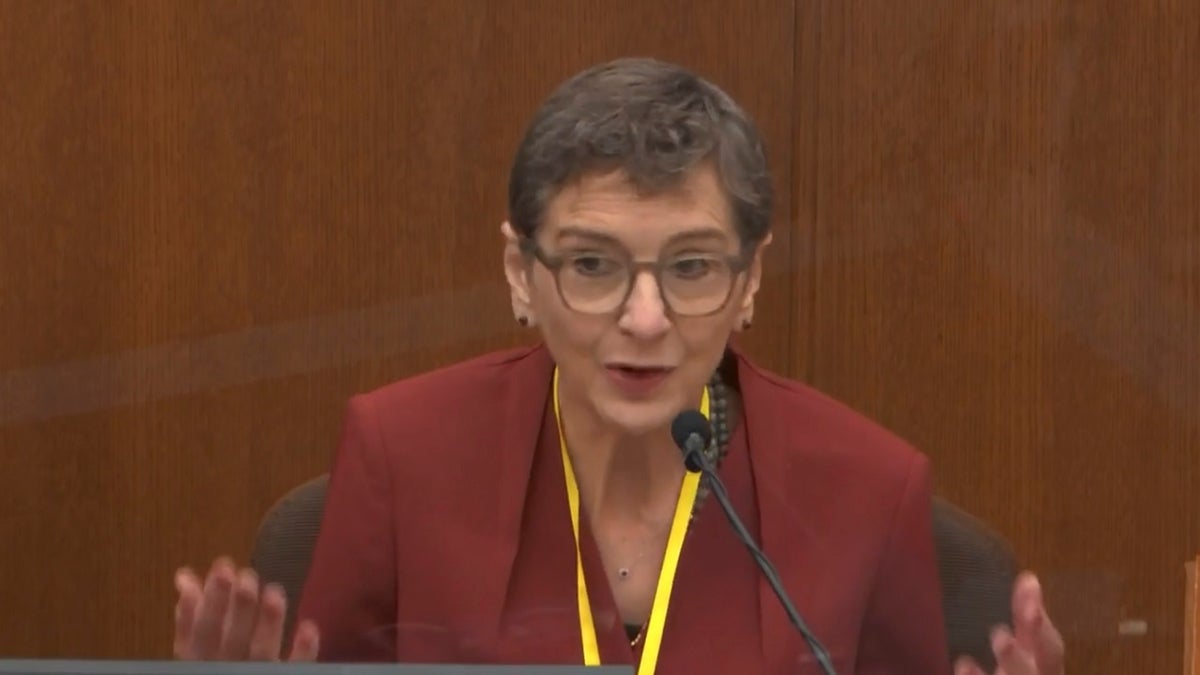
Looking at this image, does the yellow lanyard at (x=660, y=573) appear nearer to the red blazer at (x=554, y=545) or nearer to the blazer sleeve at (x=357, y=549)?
the red blazer at (x=554, y=545)

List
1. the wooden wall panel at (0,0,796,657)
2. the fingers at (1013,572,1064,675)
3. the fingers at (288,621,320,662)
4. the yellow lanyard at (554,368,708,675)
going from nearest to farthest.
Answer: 1. the fingers at (1013,572,1064,675)
2. the fingers at (288,621,320,662)
3. the yellow lanyard at (554,368,708,675)
4. the wooden wall panel at (0,0,796,657)

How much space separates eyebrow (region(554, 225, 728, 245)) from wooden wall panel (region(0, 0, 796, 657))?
0.92 meters

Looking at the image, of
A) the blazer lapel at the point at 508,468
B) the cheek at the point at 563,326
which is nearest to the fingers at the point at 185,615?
the blazer lapel at the point at 508,468

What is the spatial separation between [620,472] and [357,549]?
274 millimetres

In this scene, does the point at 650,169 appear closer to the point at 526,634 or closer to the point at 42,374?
the point at 526,634

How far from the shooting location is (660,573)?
1.64m

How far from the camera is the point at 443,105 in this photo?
2.51 metres

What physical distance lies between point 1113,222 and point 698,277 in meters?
1.22

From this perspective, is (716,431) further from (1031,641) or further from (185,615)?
(185,615)

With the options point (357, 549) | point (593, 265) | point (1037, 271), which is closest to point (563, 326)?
point (593, 265)

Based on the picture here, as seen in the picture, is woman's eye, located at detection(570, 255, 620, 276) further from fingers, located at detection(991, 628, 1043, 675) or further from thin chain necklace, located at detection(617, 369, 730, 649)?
fingers, located at detection(991, 628, 1043, 675)

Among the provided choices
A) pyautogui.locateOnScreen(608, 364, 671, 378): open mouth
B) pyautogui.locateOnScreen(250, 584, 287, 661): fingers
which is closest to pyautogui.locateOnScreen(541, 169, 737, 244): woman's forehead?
pyautogui.locateOnScreen(608, 364, 671, 378): open mouth

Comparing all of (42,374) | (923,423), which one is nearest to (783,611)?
(923,423)

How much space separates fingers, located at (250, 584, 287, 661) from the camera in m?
1.40
